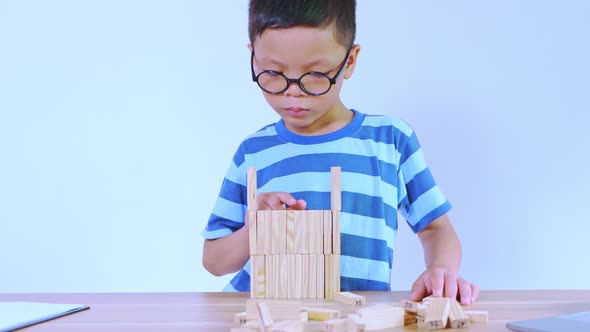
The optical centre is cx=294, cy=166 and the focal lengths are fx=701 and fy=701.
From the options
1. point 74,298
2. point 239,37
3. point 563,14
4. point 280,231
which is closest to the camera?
point 280,231

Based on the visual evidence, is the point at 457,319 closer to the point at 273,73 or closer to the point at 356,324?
the point at 356,324

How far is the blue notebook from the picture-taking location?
3.24 feet

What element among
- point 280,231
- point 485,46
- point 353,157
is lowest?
point 280,231

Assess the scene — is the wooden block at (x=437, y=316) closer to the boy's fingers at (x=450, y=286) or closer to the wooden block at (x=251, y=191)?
the boy's fingers at (x=450, y=286)

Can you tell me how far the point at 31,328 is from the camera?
980 mm

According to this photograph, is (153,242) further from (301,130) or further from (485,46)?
(485,46)

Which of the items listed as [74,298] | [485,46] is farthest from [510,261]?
[74,298]

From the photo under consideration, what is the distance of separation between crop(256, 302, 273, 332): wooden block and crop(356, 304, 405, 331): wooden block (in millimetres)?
125

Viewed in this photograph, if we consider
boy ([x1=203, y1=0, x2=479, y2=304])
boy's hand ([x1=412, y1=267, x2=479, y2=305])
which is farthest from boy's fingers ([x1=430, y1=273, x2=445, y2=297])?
boy ([x1=203, y1=0, x2=479, y2=304])

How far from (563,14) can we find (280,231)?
145 centimetres

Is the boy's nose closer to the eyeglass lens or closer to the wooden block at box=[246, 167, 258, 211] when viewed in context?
the eyeglass lens

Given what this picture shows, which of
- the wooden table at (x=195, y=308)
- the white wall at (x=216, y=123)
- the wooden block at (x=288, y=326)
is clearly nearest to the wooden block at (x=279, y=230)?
the wooden table at (x=195, y=308)

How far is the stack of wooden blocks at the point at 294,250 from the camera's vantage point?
1134 mm

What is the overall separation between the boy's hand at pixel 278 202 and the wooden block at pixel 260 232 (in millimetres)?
62
